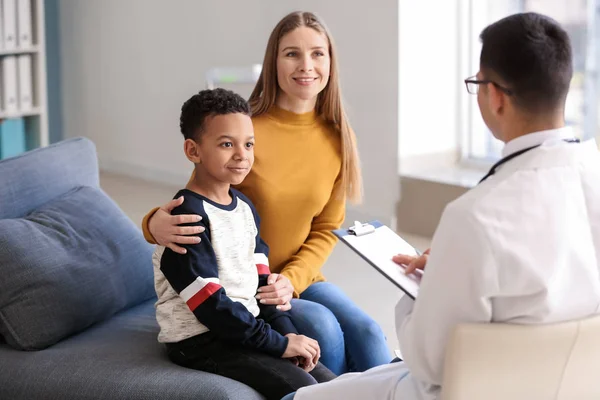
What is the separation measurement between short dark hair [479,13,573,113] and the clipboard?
16.4 inches

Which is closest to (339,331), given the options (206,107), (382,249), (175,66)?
(382,249)

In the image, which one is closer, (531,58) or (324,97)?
(531,58)

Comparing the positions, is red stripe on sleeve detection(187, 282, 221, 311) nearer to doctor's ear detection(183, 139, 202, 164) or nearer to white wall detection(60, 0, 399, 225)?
doctor's ear detection(183, 139, 202, 164)

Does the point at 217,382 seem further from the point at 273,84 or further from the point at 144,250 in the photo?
the point at 273,84

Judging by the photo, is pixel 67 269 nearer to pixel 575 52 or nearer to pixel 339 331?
pixel 339 331

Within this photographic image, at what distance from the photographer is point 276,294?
7.88ft

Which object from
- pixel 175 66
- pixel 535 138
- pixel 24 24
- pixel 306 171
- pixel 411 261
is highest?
pixel 24 24

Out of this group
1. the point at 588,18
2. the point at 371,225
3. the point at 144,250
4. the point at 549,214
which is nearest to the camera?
the point at 549,214

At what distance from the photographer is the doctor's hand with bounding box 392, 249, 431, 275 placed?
6.26 ft

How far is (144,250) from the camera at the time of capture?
2.75 metres

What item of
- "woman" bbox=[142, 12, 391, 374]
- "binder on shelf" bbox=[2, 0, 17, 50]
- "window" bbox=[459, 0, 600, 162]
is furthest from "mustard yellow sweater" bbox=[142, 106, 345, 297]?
"binder on shelf" bbox=[2, 0, 17, 50]

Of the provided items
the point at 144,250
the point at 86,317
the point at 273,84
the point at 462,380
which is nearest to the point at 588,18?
the point at 273,84

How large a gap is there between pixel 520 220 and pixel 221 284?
863 millimetres

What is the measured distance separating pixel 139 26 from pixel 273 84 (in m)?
3.81
